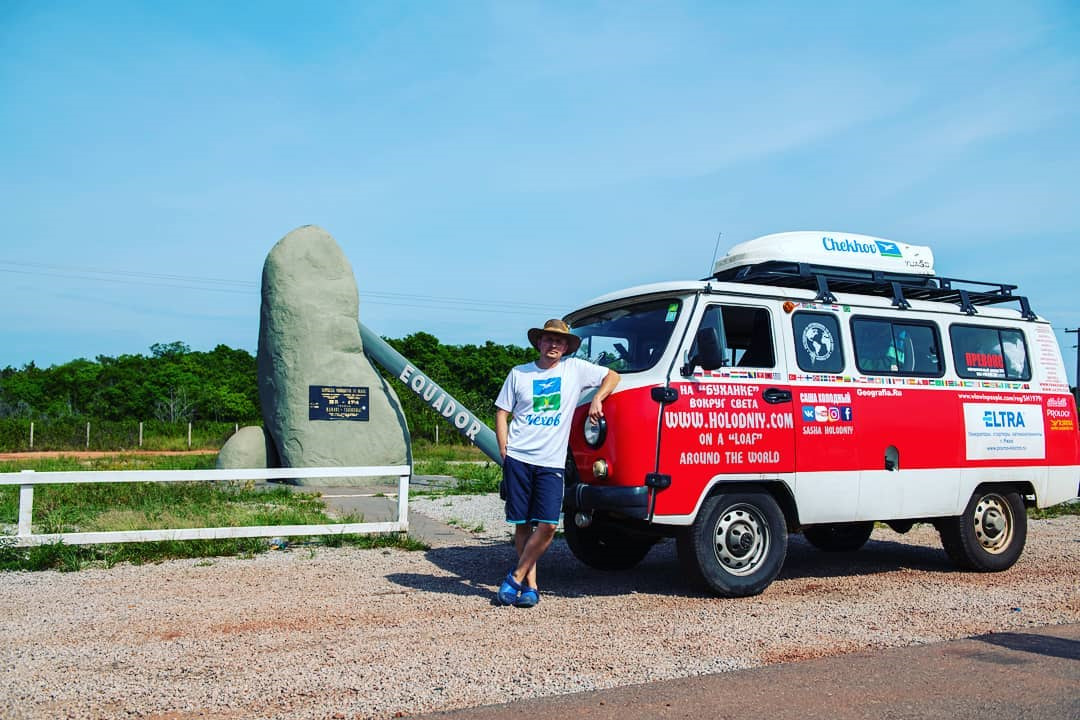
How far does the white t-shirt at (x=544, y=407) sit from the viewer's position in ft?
21.9

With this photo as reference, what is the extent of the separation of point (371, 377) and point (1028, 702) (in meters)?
15.3

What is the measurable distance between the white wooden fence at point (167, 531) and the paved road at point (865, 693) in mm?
5388

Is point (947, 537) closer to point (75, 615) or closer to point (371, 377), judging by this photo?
point (75, 615)

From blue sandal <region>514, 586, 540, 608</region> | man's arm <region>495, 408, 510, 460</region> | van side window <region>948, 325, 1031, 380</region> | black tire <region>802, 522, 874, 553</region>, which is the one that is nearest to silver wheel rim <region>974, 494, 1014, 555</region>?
van side window <region>948, 325, 1031, 380</region>

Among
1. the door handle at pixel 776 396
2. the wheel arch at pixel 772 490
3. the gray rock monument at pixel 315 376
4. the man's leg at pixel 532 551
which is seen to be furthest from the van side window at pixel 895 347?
the gray rock monument at pixel 315 376

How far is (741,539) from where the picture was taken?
7082mm

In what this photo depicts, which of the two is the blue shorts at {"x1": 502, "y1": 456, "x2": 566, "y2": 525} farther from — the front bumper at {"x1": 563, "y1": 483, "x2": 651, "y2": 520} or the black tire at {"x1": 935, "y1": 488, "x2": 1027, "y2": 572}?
the black tire at {"x1": 935, "y1": 488, "x2": 1027, "y2": 572}

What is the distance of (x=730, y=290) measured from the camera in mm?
7301

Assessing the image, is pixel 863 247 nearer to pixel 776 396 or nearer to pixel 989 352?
pixel 989 352

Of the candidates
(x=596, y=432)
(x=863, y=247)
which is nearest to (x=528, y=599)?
(x=596, y=432)

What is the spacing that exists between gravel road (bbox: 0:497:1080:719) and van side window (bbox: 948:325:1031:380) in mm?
1883

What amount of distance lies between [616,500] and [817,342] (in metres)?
2.36

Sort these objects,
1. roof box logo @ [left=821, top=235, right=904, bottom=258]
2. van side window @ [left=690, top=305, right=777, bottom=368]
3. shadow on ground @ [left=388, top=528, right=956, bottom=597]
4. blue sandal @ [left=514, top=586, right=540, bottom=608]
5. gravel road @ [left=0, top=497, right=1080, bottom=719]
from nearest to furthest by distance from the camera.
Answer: gravel road @ [left=0, top=497, right=1080, bottom=719] → blue sandal @ [left=514, top=586, right=540, bottom=608] → van side window @ [left=690, top=305, right=777, bottom=368] → shadow on ground @ [left=388, top=528, right=956, bottom=597] → roof box logo @ [left=821, top=235, right=904, bottom=258]

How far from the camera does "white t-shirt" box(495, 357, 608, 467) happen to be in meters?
6.68
